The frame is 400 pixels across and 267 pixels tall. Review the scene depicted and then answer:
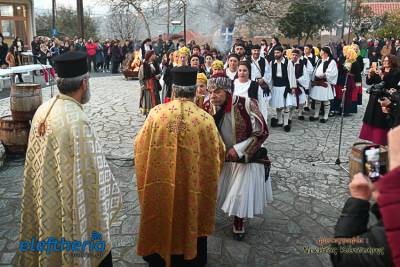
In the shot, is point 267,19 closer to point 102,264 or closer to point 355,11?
point 355,11

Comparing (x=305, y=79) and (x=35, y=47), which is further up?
(x=35, y=47)

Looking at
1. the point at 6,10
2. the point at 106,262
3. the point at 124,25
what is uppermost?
the point at 124,25

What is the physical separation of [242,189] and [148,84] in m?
4.46

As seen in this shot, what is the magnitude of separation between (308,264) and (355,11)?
33857 mm

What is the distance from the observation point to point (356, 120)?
1086 cm

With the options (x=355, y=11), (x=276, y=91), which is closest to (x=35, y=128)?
(x=276, y=91)

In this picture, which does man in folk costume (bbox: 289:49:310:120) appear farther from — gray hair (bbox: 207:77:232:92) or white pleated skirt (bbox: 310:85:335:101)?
gray hair (bbox: 207:77:232:92)

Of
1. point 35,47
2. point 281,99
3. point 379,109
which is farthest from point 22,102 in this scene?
point 35,47

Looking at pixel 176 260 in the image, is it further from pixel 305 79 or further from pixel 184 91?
pixel 305 79

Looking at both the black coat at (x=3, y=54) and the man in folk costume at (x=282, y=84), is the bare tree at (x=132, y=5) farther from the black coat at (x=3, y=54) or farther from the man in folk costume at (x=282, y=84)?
the man in folk costume at (x=282, y=84)

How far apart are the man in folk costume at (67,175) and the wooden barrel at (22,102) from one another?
15.1ft

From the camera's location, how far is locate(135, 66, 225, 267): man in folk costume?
3.45 meters

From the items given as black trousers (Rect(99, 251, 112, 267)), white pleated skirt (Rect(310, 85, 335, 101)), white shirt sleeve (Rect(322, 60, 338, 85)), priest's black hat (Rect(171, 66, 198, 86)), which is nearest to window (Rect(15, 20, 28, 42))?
white pleated skirt (Rect(310, 85, 335, 101))

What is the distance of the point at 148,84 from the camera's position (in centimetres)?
816
